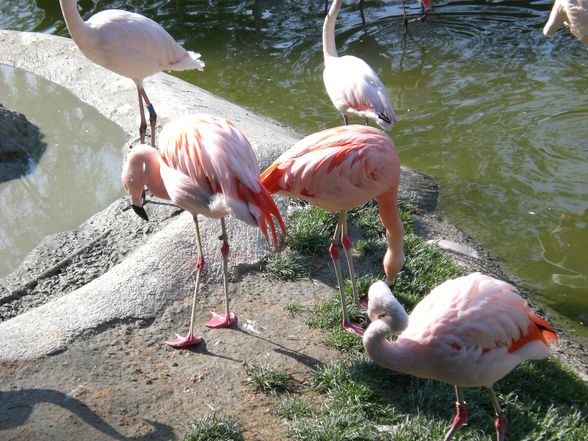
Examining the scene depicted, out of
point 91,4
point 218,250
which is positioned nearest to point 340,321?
point 218,250

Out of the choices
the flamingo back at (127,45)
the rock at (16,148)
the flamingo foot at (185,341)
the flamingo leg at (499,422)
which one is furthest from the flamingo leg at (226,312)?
the rock at (16,148)

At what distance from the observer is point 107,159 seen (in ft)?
20.1

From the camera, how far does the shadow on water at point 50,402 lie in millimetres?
3303

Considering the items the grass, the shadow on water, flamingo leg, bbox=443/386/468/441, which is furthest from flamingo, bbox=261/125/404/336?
the shadow on water

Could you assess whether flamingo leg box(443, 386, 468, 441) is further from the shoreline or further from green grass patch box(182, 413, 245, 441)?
the shoreline

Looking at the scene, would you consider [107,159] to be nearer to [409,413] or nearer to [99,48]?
[99,48]

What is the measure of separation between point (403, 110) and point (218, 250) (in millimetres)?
3658

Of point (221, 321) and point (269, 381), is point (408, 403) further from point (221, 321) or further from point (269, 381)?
point (221, 321)

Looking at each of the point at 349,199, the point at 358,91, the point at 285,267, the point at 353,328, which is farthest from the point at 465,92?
the point at 353,328

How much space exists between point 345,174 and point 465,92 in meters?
4.35

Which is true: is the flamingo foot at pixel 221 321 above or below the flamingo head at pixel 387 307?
below

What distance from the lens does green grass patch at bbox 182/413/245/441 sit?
323cm

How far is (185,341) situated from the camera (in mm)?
3922

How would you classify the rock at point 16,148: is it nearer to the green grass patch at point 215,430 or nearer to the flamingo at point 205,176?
the flamingo at point 205,176
